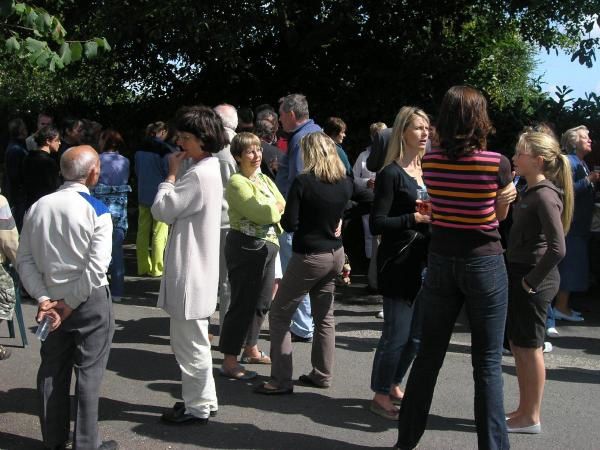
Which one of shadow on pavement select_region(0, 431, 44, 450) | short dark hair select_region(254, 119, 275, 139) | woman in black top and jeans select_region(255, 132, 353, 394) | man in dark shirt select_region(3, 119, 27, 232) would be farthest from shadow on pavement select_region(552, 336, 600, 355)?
man in dark shirt select_region(3, 119, 27, 232)

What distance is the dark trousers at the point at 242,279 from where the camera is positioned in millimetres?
5848

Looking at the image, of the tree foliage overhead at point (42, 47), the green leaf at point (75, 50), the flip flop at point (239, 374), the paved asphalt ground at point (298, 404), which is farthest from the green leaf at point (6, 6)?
the flip flop at point (239, 374)

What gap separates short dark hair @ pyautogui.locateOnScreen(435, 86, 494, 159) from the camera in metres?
4.17

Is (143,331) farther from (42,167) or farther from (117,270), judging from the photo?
(42,167)

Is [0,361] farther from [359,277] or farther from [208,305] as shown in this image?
[359,277]

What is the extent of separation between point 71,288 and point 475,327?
2.07 meters

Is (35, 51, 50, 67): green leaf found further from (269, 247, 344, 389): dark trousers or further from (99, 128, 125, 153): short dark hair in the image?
(269, 247, 344, 389): dark trousers

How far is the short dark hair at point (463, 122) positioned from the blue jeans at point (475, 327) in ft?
1.85

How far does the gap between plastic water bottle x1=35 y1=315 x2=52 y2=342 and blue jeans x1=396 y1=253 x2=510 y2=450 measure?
1.88m

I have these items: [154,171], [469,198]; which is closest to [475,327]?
[469,198]

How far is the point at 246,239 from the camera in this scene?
5.84 meters

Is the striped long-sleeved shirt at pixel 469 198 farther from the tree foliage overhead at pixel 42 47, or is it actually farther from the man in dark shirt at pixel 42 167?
the man in dark shirt at pixel 42 167

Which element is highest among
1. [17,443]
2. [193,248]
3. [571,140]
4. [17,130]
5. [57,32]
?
[57,32]

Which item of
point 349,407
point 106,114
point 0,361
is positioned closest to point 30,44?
point 0,361
